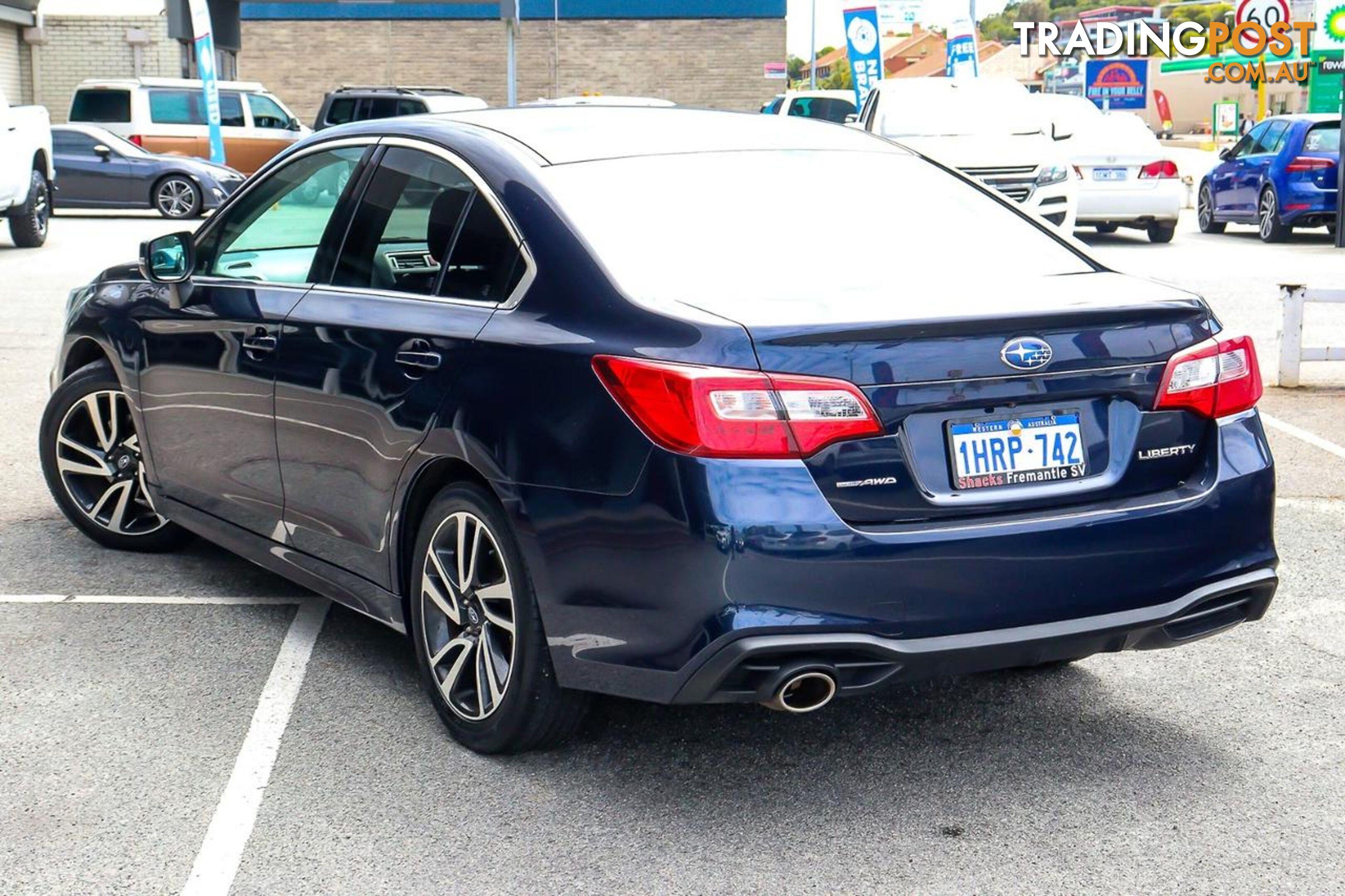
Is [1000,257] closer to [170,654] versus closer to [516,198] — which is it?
[516,198]

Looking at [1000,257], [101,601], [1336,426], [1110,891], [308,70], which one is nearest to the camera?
[1110,891]

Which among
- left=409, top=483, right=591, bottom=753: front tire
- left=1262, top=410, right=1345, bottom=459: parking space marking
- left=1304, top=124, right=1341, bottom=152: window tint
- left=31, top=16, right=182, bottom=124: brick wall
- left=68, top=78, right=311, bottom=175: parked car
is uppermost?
left=31, top=16, right=182, bottom=124: brick wall

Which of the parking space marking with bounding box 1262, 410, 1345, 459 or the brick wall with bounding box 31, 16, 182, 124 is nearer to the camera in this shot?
the parking space marking with bounding box 1262, 410, 1345, 459

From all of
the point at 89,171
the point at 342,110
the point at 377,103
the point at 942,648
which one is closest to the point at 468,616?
the point at 942,648

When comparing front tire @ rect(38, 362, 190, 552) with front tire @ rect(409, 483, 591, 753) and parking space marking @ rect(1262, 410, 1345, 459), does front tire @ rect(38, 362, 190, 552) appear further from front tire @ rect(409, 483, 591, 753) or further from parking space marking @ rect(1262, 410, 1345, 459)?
parking space marking @ rect(1262, 410, 1345, 459)

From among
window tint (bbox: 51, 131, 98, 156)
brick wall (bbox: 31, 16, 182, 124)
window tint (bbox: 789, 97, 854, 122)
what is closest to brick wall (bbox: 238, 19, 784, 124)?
brick wall (bbox: 31, 16, 182, 124)

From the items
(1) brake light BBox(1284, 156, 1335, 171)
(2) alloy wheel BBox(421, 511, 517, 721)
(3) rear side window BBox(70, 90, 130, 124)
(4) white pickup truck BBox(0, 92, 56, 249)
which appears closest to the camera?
(2) alloy wheel BBox(421, 511, 517, 721)

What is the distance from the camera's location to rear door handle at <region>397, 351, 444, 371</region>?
14.1 ft

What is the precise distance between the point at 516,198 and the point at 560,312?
17.6 inches

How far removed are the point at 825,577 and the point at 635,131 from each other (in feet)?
5.63

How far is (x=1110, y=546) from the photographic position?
3912mm

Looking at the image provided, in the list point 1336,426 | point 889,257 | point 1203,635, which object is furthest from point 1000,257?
point 1336,426

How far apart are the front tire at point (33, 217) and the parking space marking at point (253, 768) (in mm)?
14721

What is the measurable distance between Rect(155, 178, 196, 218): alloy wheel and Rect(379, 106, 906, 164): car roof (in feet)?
66.4
